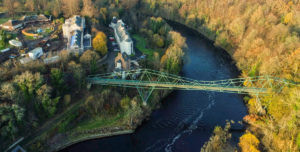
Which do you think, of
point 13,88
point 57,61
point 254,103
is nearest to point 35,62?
point 57,61

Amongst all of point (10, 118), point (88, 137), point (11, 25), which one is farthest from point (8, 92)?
point (11, 25)

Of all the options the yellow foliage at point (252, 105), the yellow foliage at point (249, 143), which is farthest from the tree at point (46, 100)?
the yellow foliage at point (252, 105)

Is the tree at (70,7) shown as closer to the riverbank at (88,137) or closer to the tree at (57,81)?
the tree at (57,81)

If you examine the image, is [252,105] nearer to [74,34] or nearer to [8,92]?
[8,92]

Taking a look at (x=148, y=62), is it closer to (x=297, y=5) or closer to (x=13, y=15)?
(x=13, y=15)

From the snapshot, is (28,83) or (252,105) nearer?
(28,83)

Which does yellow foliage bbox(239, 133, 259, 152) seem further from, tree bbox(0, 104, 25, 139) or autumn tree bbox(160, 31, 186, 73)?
tree bbox(0, 104, 25, 139)
